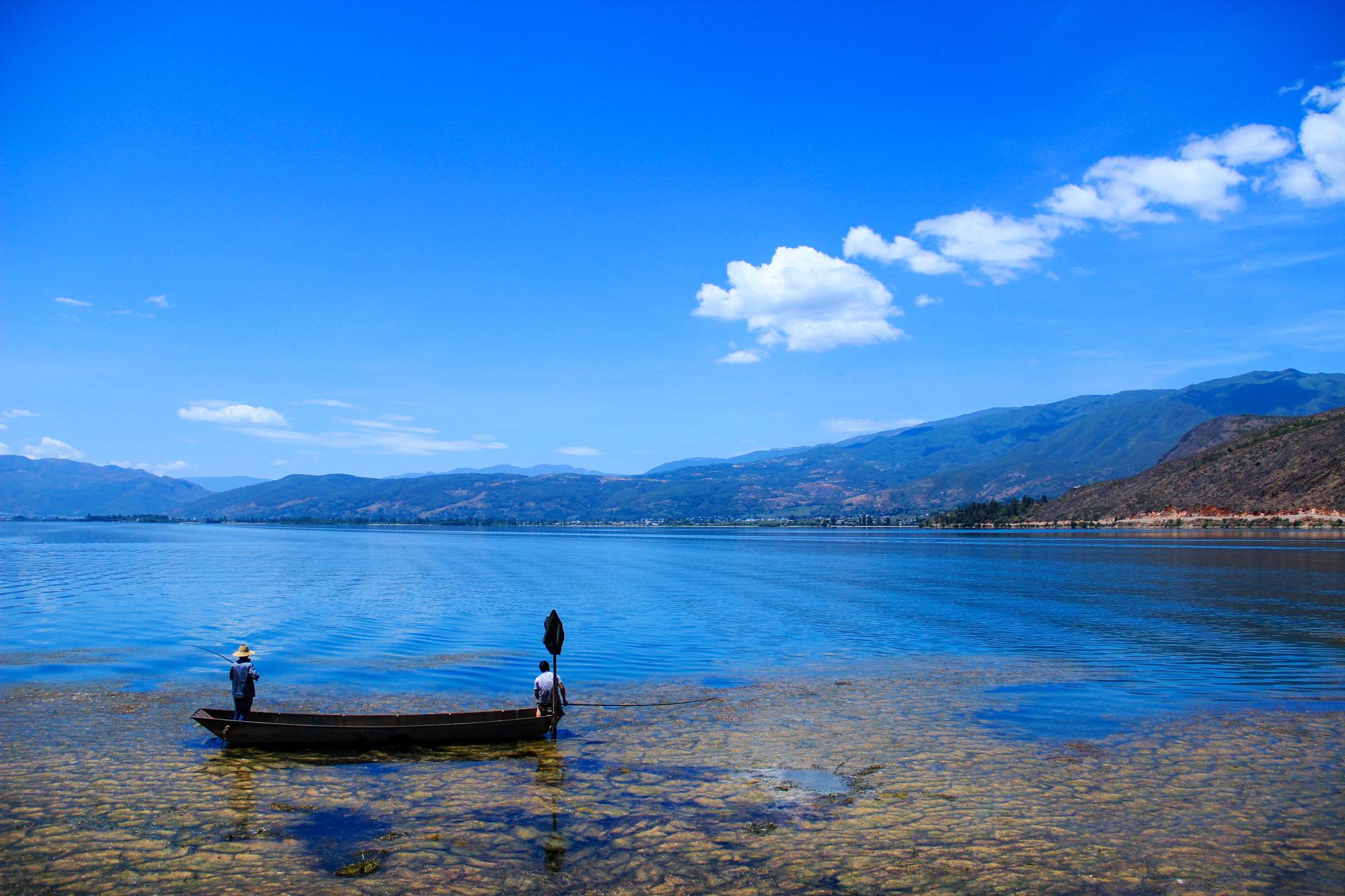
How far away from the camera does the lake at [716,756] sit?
1432 centimetres

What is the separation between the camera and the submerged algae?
1381 centimetres

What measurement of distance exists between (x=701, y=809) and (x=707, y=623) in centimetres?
3526

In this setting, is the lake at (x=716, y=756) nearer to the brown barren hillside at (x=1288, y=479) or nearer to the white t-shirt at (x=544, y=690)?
the white t-shirt at (x=544, y=690)

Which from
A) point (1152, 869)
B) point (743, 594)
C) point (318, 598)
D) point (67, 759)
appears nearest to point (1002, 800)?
point (1152, 869)

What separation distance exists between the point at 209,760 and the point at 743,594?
54.2 meters

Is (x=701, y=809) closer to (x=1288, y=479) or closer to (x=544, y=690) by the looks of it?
(x=544, y=690)

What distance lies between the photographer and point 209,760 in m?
20.8

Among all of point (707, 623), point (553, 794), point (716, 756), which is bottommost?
point (707, 623)

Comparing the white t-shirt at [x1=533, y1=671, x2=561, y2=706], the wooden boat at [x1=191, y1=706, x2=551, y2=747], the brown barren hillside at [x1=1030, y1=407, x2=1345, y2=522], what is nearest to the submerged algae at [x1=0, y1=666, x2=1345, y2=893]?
the wooden boat at [x1=191, y1=706, x2=551, y2=747]

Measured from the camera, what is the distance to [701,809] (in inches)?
678

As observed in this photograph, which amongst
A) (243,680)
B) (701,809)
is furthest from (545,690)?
(243,680)

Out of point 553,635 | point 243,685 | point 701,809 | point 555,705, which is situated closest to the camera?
point 701,809

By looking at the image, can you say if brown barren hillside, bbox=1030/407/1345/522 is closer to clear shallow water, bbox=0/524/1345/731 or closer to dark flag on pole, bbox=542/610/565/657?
clear shallow water, bbox=0/524/1345/731

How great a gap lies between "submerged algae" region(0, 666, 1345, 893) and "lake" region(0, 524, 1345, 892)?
3.4 inches
